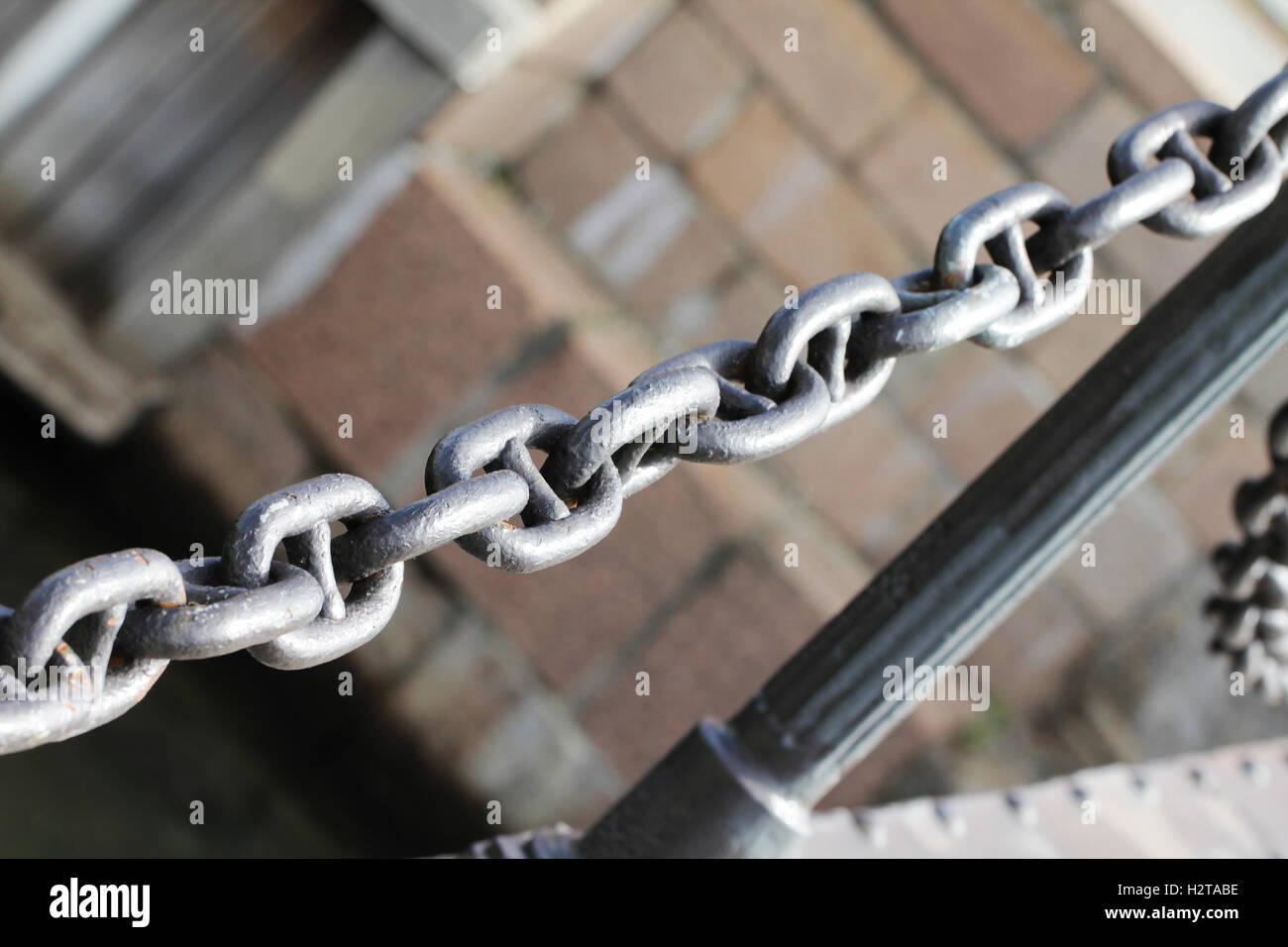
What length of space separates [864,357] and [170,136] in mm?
1610

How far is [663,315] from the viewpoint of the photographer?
6.39 feet

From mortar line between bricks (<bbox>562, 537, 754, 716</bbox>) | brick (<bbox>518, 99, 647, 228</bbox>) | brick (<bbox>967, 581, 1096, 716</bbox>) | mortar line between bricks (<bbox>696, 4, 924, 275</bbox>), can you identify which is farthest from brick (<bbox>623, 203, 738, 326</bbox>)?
brick (<bbox>967, 581, 1096, 716</bbox>)

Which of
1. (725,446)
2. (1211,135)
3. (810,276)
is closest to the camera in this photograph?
(725,446)

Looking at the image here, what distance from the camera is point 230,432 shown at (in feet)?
5.95

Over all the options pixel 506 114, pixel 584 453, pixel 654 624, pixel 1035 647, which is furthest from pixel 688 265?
pixel 584 453

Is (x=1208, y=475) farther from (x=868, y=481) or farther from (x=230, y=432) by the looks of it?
(x=230, y=432)

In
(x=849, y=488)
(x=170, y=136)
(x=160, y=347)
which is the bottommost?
(x=849, y=488)

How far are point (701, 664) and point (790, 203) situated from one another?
0.84 meters

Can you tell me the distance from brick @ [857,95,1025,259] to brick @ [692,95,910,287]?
6 centimetres

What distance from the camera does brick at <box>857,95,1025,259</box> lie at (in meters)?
1.90

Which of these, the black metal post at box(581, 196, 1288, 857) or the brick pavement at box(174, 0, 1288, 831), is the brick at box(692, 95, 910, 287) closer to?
the brick pavement at box(174, 0, 1288, 831)

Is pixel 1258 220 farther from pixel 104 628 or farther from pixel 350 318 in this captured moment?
pixel 350 318

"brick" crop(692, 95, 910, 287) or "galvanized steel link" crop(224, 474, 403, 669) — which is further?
"brick" crop(692, 95, 910, 287)
